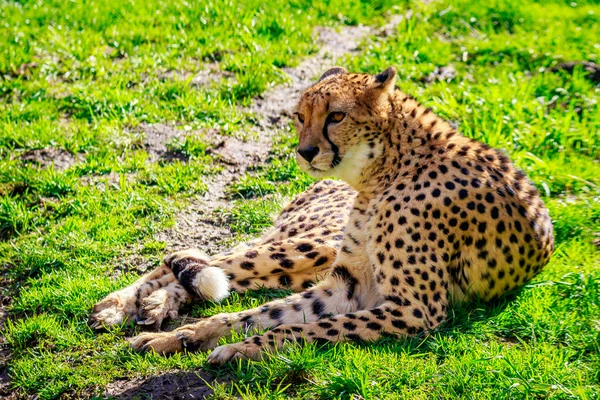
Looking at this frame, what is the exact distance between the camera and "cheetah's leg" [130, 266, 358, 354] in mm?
4105

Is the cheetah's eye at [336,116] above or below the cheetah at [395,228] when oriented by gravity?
above

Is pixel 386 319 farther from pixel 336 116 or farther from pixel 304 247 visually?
pixel 336 116

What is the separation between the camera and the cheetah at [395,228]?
4117 millimetres

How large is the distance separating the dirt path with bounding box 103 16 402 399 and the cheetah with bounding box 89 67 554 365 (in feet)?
1.01

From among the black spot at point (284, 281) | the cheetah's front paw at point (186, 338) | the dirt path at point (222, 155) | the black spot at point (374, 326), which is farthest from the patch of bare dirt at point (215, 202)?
the black spot at point (374, 326)

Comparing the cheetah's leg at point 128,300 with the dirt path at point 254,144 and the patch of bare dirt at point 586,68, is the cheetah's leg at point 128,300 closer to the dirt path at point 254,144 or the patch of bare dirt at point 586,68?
the dirt path at point 254,144

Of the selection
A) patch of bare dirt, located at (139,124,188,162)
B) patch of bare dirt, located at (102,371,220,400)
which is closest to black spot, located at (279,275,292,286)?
patch of bare dirt, located at (102,371,220,400)

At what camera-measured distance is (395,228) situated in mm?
4250

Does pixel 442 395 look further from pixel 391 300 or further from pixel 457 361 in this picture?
pixel 391 300

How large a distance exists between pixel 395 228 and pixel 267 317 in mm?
748

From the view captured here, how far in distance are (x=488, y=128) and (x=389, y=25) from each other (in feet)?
6.93

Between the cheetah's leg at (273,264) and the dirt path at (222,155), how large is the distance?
53 cm

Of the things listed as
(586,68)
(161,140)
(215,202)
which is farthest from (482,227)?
(586,68)

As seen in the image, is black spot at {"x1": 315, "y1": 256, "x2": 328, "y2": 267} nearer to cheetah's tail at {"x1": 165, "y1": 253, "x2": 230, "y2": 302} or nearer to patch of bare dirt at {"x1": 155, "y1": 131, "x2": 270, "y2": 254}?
cheetah's tail at {"x1": 165, "y1": 253, "x2": 230, "y2": 302}
